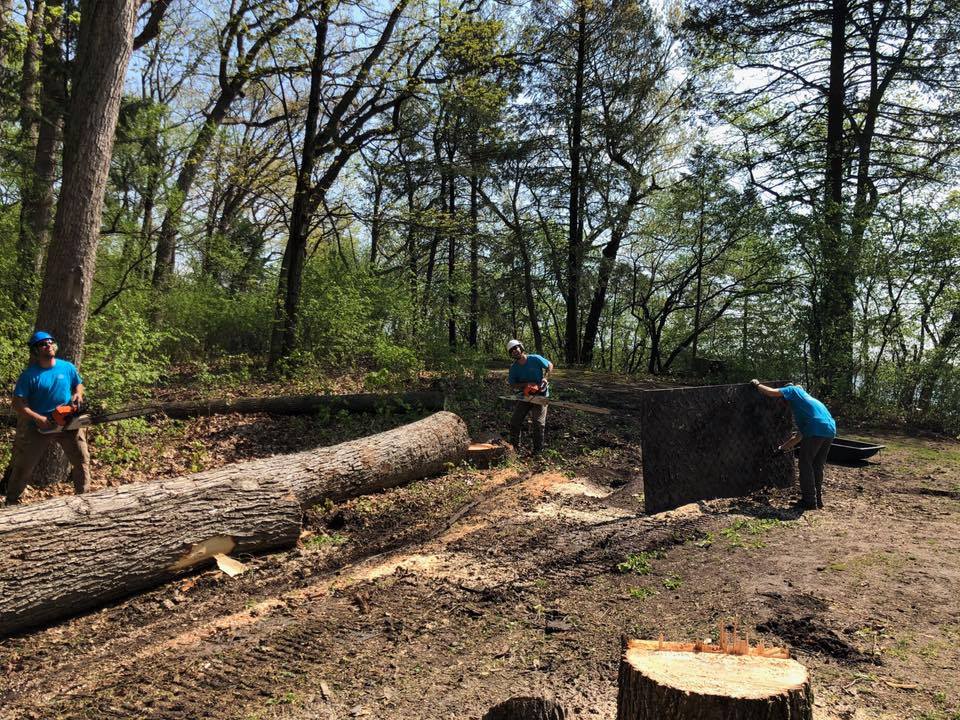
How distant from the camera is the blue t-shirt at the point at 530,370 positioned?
402 inches

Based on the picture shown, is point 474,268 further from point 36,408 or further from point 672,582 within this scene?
point 672,582

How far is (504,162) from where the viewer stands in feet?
72.0

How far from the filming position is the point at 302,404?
10680 millimetres

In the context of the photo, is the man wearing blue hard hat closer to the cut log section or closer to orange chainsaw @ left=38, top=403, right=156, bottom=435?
orange chainsaw @ left=38, top=403, right=156, bottom=435

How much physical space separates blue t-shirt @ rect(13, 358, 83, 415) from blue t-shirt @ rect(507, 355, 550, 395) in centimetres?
604

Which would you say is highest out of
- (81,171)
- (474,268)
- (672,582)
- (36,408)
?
(474,268)

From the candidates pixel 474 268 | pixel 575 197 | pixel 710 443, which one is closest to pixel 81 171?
pixel 710 443

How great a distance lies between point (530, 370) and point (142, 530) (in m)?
6.30

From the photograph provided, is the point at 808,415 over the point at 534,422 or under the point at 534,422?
over

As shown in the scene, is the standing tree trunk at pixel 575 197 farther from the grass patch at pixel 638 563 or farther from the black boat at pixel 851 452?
the grass patch at pixel 638 563

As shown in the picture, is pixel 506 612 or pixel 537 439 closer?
pixel 506 612

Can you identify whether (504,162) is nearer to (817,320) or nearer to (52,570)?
(817,320)

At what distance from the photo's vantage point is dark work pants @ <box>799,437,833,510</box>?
7008 millimetres

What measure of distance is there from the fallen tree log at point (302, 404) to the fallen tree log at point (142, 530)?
3.52 meters
